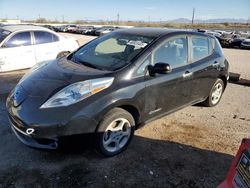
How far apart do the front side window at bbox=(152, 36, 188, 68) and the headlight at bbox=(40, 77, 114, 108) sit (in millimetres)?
999

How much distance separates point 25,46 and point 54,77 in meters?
5.05

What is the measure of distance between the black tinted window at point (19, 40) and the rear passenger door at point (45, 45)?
0.82 ft

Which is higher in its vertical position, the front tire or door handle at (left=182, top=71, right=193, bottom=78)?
door handle at (left=182, top=71, right=193, bottom=78)

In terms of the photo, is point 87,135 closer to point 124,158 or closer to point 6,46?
point 124,158

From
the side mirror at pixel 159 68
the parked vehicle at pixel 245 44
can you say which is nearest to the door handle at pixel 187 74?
the side mirror at pixel 159 68

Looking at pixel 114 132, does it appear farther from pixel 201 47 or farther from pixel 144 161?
pixel 201 47

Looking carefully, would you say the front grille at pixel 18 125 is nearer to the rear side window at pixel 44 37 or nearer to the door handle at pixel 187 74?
the door handle at pixel 187 74

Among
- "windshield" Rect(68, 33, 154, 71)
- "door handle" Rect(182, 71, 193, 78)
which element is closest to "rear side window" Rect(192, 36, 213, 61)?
"door handle" Rect(182, 71, 193, 78)

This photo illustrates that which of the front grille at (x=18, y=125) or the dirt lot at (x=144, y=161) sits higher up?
the front grille at (x=18, y=125)

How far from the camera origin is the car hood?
330 cm

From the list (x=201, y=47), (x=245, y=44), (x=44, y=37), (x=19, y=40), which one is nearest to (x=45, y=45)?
(x=44, y=37)

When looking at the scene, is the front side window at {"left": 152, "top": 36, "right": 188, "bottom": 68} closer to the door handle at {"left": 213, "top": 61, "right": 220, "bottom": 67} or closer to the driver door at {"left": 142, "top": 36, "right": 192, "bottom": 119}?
the driver door at {"left": 142, "top": 36, "right": 192, "bottom": 119}

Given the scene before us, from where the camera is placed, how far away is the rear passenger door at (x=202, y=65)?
15.2ft

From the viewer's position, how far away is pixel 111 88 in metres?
3.33
